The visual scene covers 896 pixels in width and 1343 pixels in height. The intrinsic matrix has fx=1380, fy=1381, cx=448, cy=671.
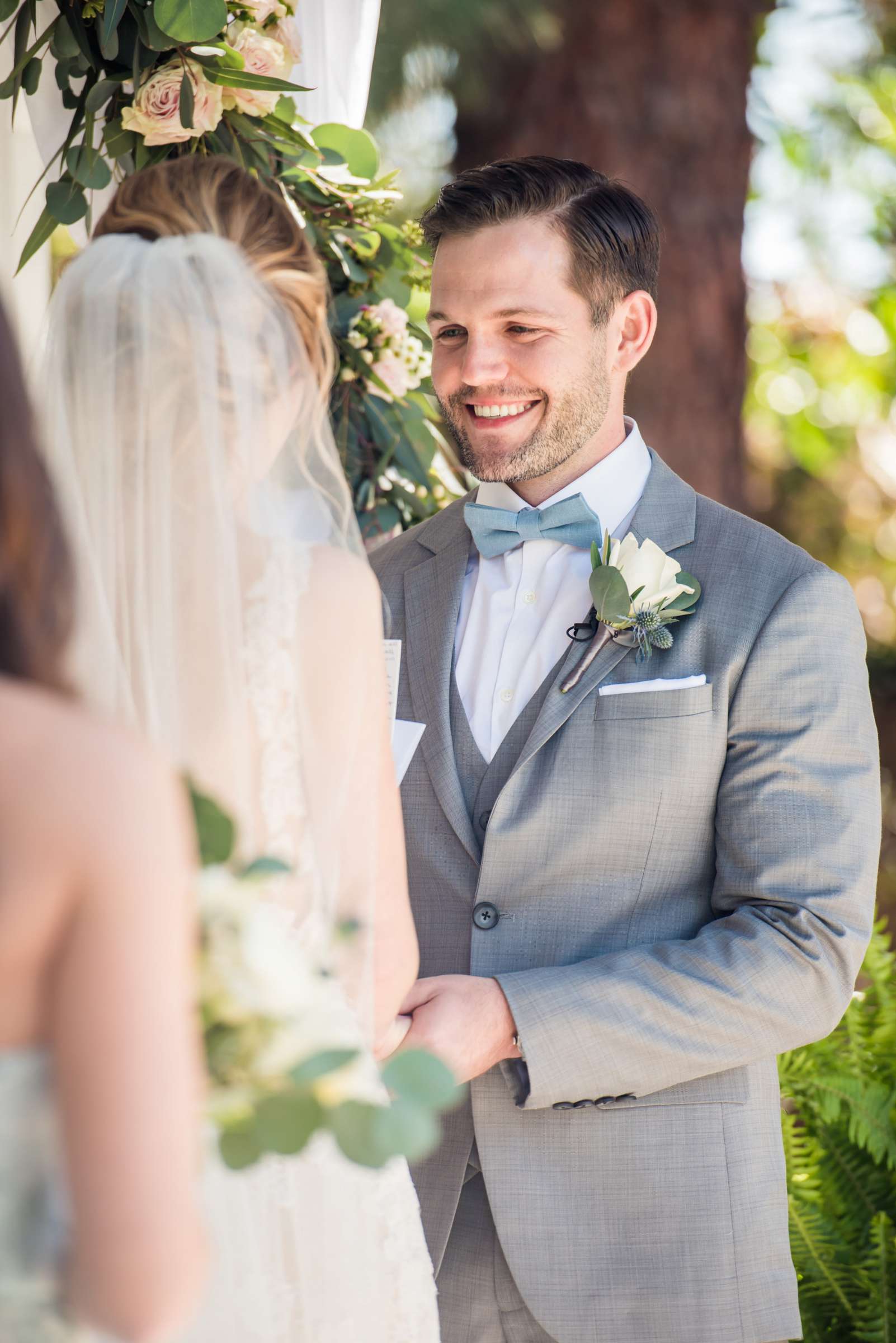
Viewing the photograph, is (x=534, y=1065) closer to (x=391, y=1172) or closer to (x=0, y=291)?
(x=391, y=1172)

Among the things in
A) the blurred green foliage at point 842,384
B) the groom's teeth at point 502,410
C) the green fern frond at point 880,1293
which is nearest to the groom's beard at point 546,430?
the groom's teeth at point 502,410

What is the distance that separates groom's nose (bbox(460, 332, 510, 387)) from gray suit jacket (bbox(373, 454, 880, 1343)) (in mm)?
531

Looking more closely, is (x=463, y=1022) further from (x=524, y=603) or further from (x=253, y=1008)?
(x=253, y=1008)

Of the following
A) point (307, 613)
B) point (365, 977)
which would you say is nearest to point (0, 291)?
point (307, 613)

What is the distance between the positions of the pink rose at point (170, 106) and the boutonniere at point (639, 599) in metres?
0.96

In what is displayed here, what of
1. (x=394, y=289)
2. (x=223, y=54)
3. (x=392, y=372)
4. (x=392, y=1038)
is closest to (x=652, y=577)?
(x=392, y=1038)

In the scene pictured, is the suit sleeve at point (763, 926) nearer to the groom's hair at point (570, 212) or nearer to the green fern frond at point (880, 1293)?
the groom's hair at point (570, 212)

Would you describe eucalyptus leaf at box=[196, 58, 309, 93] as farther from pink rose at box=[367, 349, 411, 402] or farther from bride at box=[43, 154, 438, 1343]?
bride at box=[43, 154, 438, 1343]

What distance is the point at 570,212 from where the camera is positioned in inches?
96.4

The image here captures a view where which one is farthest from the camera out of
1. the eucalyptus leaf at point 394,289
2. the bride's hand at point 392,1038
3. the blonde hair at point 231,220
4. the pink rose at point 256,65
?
the eucalyptus leaf at point 394,289

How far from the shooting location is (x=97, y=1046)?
857 millimetres

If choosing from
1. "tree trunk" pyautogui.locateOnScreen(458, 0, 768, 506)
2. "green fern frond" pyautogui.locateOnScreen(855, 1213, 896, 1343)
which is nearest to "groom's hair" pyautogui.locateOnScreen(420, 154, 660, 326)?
"green fern frond" pyautogui.locateOnScreen(855, 1213, 896, 1343)

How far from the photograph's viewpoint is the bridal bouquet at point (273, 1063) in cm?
100

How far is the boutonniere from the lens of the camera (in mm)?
2105
